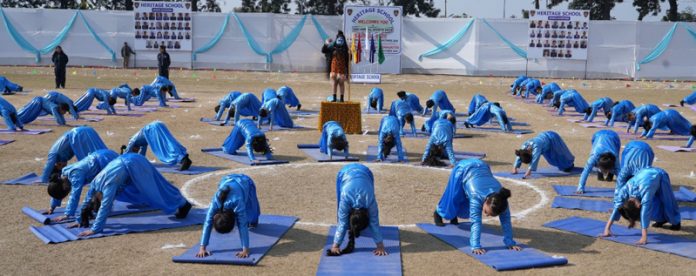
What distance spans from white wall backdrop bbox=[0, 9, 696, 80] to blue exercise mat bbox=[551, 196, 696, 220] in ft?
101

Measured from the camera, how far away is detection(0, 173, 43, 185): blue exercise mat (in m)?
12.0

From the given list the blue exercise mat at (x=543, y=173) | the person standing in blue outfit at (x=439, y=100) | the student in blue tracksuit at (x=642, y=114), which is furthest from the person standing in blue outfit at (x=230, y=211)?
the student in blue tracksuit at (x=642, y=114)

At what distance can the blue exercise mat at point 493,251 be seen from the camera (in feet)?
26.2

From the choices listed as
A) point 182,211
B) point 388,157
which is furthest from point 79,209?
point 388,157

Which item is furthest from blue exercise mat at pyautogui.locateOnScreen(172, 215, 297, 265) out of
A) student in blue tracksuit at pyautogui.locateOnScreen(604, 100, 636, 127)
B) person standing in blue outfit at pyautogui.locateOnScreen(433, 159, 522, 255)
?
student in blue tracksuit at pyautogui.locateOnScreen(604, 100, 636, 127)

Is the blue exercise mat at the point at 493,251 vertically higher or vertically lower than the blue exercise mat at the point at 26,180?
lower

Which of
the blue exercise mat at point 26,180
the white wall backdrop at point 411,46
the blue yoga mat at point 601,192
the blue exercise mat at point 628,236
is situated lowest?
the blue exercise mat at point 628,236

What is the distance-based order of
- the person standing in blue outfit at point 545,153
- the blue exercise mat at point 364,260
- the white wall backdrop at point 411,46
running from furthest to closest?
the white wall backdrop at point 411,46
the person standing in blue outfit at point 545,153
the blue exercise mat at point 364,260

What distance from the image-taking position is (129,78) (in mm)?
37312

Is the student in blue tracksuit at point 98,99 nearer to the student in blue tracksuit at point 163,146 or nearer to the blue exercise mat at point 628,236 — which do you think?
the student in blue tracksuit at point 163,146

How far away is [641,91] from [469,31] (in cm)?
1028

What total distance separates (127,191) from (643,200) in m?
6.52

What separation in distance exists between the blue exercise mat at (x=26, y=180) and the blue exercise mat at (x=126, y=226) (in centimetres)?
302

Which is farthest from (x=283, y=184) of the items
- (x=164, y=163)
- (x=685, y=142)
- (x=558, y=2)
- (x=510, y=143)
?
(x=558, y=2)
